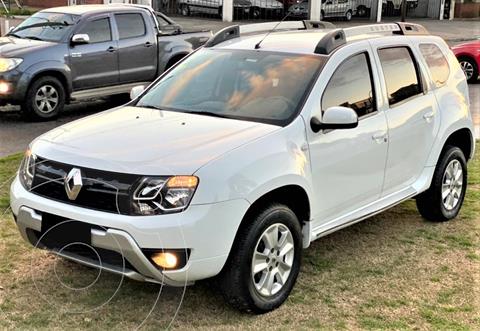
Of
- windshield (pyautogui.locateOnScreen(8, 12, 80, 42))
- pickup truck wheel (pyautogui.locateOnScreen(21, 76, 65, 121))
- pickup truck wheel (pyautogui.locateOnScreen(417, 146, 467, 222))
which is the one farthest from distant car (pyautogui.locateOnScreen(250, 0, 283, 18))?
pickup truck wheel (pyautogui.locateOnScreen(417, 146, 467, 222))

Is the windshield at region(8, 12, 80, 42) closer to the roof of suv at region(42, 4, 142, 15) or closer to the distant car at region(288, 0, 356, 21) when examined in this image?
the roof of suv at region(42, 4, 142, 15)

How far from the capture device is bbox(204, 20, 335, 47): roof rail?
223 inches

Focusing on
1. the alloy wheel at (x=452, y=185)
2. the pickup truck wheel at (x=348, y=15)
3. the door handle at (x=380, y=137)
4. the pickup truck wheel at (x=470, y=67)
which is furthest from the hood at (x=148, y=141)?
the pickup truck wheel at (x=348, y=15)

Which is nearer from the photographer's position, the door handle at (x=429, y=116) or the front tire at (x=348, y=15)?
the door handle at (x=429, y=116)

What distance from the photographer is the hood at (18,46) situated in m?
10.1

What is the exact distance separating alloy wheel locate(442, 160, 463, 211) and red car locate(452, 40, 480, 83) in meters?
10.2

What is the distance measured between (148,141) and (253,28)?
206 cm

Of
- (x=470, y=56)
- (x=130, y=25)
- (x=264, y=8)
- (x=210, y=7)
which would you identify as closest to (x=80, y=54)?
(x=130, y=25)

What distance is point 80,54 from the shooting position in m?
10.7

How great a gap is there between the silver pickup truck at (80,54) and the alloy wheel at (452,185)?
6.59 m

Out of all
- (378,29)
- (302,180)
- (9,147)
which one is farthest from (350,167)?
(9,147)

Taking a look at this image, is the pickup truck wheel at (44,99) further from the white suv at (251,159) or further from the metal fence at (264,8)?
the metal fence at (264,8)

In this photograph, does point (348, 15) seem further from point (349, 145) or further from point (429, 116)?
point (349, 145)

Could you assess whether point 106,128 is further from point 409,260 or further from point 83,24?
point 83,24
